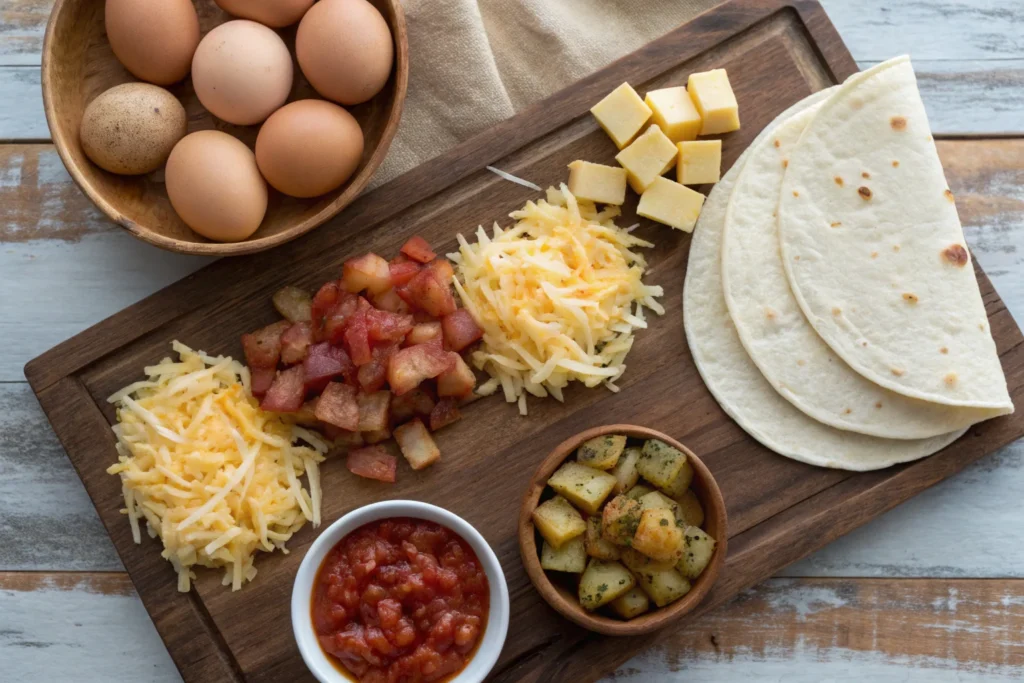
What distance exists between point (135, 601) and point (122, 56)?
2.23 metres

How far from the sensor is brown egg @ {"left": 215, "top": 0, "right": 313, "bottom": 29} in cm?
319

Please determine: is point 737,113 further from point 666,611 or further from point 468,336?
point 666,611

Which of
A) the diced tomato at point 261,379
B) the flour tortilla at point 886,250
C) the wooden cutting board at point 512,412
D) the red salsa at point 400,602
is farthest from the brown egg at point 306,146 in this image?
the flour tortilla at point 886,250

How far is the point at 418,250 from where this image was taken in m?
3.37

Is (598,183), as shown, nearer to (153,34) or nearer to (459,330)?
(459,330)

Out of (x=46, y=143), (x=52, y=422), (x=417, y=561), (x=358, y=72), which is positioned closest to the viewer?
(x=417, y=561)

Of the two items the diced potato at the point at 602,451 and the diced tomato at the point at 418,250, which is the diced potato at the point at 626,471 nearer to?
the diced potato at the point at 602,451

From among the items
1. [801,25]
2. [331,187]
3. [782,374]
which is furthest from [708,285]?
[331,187]

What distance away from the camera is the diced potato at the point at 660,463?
2.98 meters

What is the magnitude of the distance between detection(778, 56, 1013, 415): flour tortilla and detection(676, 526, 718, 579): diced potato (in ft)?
3.05

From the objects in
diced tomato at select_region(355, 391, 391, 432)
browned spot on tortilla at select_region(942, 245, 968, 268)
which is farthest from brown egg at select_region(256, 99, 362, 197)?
browned spot on tortilla at select_region(942, 245, 968, 268)

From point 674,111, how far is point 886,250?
1.00 metres

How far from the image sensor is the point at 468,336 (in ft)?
10.8

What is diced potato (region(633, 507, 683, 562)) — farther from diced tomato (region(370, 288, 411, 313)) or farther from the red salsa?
diced tomato (region(370, 288, 411, 313))
